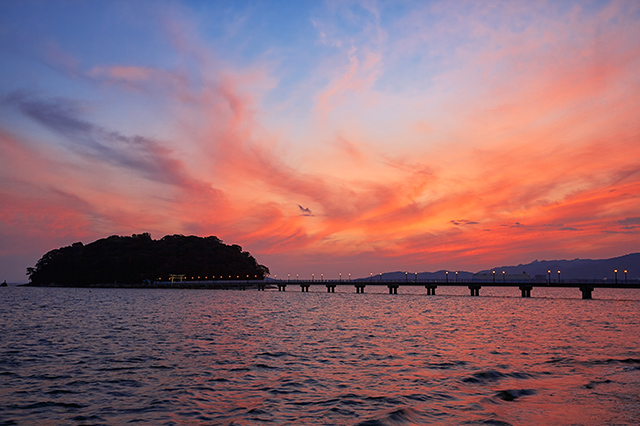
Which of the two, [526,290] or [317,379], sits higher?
[526,290]

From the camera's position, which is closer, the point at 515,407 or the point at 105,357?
the point at 515,407

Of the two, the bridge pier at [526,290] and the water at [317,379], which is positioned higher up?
the bridge pier at [526,290]

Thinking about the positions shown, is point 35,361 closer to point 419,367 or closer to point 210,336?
point 210,336

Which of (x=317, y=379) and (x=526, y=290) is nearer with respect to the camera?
(x=317, y=379)

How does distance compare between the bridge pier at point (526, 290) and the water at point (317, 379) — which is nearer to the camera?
the water at point (317, 379)

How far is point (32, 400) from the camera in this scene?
65.6 feet

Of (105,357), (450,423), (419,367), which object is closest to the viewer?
(450,423)

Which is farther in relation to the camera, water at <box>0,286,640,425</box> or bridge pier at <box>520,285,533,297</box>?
bridge pier at <box>520,285,533,297</box>

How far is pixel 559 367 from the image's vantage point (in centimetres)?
2852

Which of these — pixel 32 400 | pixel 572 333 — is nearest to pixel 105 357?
pixel 32 400

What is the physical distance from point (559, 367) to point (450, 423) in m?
15.3

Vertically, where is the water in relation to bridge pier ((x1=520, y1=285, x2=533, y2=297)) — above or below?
below

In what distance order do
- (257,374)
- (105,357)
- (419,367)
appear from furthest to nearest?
(105,357)
(419,367)
(257,374)

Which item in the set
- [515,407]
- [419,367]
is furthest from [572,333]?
[515,407]
